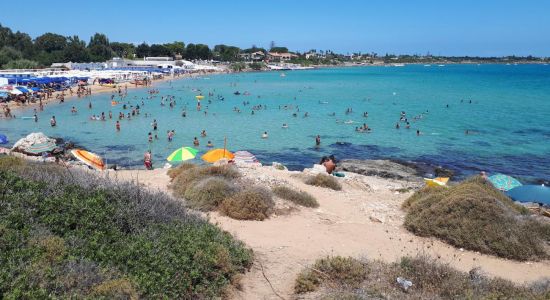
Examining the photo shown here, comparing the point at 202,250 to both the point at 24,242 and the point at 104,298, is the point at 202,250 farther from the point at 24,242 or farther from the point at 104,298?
the point at 24,242

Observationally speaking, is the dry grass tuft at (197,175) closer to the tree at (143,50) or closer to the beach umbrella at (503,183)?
the beach umbrella at (503,183)

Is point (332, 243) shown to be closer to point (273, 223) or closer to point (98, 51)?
point (273, 223)

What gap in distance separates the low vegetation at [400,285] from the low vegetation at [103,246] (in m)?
1.39

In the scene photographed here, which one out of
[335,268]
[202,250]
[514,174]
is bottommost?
[514,174]

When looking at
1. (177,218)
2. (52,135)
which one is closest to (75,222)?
(177,218)

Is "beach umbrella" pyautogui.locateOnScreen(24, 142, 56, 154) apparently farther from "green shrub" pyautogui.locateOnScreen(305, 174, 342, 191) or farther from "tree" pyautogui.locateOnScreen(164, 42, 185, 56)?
"tree" pyautogui.locateOnScreen(164, 42, 185, 56)

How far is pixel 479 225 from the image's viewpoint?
400 inches

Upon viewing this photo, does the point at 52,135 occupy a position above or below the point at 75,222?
below

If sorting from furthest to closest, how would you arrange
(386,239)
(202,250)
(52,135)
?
(52,135) < (386,239) < (202,250)

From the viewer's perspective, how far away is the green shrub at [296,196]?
12578 mm

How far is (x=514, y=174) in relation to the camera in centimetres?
2230

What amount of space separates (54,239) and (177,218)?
2.47 m

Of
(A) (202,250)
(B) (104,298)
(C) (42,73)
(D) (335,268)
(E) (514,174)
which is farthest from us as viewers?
(C) (42,73)

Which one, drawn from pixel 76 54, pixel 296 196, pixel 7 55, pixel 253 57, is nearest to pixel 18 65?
pixel 7 55
